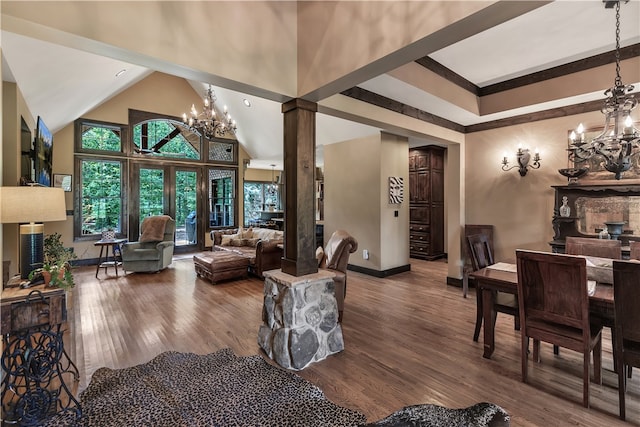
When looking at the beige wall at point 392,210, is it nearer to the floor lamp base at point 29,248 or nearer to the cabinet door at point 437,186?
the cabinet door at point 437,186

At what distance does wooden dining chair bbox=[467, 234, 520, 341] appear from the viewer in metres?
2.70

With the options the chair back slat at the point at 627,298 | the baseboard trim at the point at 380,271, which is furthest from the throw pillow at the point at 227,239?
the chair back slat at the point at 627,298

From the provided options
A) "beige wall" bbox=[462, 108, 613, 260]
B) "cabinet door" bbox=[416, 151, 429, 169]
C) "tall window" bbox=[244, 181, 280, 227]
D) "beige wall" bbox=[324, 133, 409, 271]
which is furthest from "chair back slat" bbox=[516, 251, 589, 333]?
"tall window" bbox=[244, 181, 280, 227]

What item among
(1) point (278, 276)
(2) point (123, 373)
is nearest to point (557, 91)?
(1) point (278, 276)

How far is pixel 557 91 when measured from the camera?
12.2 feet

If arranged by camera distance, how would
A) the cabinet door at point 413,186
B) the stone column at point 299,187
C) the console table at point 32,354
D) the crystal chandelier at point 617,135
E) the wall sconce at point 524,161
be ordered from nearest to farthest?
the console table at point 32,354, the crystal chandelier at point 617,135, the stone column at point 299,187, the wall sconce at point 524,161, the cabinet door at point 413,186

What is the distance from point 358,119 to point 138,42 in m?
2.44

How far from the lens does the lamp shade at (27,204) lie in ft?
6.40

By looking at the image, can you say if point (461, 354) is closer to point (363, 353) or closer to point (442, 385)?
point (442, 385)

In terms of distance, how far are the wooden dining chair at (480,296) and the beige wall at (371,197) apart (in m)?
2.03

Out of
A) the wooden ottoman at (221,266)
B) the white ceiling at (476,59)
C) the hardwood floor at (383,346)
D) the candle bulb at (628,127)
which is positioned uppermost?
the white ceiling at (476,59)

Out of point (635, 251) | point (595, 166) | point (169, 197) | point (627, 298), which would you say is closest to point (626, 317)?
point (627, 298)

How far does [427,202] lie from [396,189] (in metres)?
1.80

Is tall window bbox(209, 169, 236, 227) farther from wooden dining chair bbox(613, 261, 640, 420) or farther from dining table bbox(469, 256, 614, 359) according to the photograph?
wooden dining chair bbox(613, 261, 640, 420)
